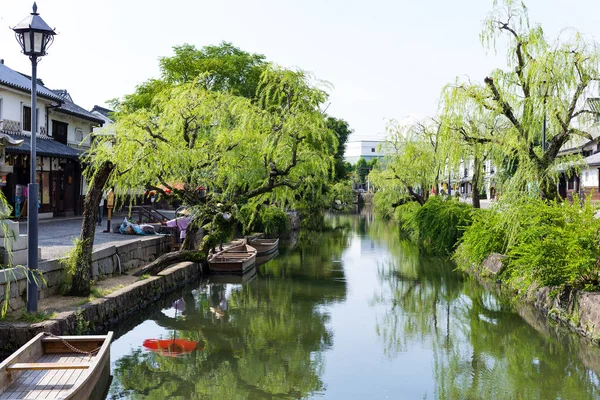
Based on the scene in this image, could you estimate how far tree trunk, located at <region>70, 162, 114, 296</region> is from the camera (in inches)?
425

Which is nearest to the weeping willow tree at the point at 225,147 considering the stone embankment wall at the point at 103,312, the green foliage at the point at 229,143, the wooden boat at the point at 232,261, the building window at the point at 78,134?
the green foliage at the point at 229,143

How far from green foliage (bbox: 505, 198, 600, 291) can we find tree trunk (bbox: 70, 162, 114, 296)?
316 inches

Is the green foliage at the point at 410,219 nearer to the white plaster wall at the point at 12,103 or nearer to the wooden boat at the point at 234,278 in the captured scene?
the wooden boat at the point at 234,278

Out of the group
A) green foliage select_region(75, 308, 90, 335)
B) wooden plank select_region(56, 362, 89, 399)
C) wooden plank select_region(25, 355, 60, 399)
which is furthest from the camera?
green foliage select_region(75, 308, 90, 335)

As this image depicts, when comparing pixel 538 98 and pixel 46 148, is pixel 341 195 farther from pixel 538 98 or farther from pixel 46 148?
pixel 538 98

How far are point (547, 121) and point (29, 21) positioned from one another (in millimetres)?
10405

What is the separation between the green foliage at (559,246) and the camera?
1005 cm

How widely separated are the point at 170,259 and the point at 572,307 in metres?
9.58

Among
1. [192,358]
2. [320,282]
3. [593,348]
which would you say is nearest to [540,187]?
[593,348]

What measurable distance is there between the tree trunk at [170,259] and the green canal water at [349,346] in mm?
819

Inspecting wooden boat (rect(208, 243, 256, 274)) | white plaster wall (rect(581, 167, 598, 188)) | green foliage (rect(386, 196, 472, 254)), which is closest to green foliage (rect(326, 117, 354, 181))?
white plaster wall (rect(581, 167, 598, 188))

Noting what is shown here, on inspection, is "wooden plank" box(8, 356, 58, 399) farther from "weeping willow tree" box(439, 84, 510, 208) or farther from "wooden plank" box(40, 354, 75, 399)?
"weeping willow tree" box(439, 84, 510, 208)

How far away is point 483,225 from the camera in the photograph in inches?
588

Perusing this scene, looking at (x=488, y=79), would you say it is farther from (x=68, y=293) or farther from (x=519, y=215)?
(x=68, y=293)
